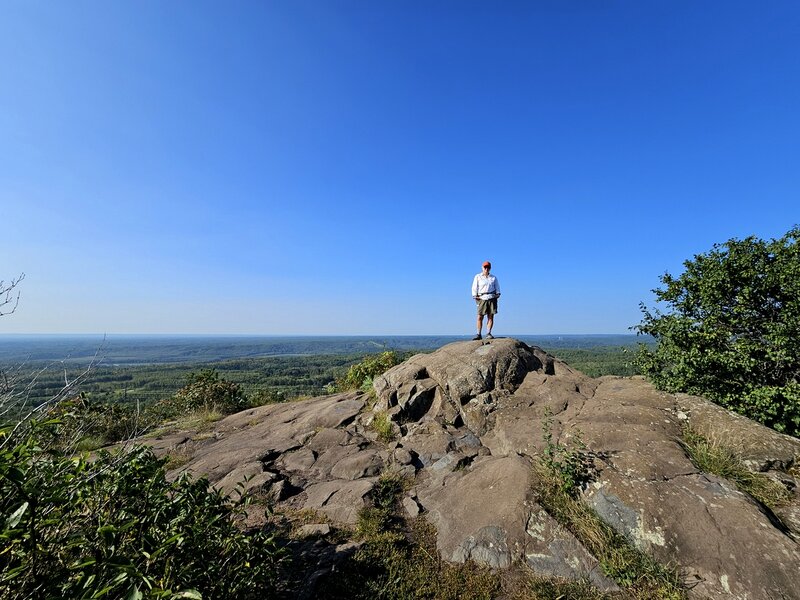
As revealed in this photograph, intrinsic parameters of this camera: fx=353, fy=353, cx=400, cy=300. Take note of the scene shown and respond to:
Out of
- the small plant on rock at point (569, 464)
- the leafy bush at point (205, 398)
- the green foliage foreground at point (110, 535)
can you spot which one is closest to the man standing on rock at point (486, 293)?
the small plant on rock at point (569, 464)

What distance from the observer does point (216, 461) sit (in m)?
8.50

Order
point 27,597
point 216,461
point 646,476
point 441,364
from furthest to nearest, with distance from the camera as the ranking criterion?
point 441,364, point 216,461, point 646,476, point 27,597

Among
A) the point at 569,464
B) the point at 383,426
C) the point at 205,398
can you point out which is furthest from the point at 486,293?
the point at 205,398

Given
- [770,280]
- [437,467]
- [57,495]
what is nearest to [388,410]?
[437,467]

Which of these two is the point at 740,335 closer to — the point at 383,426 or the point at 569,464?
the point at 569,464

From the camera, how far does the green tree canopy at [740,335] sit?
7.55 meters

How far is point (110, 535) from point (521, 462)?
5.94m

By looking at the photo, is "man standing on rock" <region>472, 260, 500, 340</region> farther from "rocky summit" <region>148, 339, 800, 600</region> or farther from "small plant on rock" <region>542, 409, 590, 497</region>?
"small plant on rock" <region>542, 409, 590, 497</region>

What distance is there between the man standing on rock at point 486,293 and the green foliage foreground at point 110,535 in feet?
30.8

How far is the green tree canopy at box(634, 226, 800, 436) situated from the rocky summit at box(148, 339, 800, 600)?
1.16 metres

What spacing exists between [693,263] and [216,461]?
532 inches

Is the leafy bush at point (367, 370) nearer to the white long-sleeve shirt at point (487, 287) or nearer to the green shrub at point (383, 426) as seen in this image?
the green shrub at point (383, 426)

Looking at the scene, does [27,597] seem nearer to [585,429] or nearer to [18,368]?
[18,368]

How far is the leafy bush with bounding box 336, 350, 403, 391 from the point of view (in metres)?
14.5
